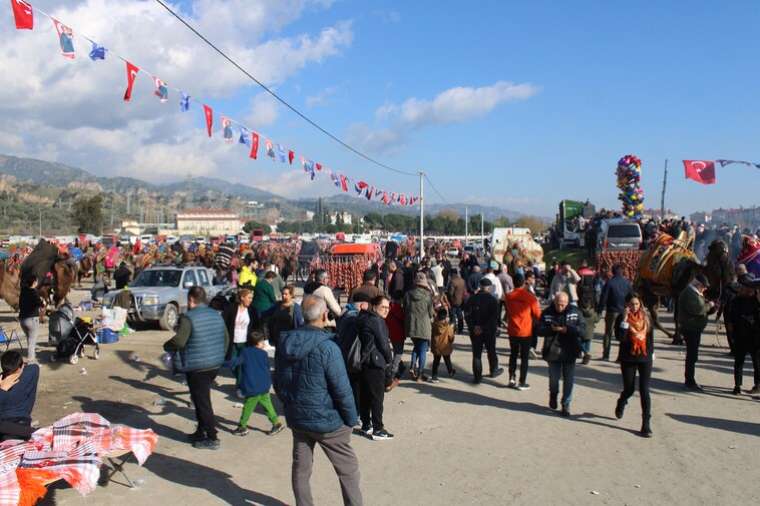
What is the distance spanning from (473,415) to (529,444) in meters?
1.30

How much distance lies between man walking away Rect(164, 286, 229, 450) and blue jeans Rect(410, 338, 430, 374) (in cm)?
358

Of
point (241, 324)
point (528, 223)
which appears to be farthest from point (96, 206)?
point (241, 324)

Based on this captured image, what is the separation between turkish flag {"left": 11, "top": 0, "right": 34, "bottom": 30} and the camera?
9344mm

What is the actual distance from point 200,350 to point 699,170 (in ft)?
60.0

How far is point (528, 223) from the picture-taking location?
124 metres

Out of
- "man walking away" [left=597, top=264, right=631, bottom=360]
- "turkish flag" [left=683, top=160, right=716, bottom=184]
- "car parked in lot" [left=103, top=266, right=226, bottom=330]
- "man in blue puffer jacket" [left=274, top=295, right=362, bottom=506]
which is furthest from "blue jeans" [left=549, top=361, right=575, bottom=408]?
"turkish flag" [left=683, top=160, right=716, bottom=184]

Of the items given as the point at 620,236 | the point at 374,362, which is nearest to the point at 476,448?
the point at 374,362

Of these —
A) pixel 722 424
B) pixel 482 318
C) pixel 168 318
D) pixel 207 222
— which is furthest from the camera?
pixel 207 222

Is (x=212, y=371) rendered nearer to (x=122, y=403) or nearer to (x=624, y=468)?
(x=122, y=403)

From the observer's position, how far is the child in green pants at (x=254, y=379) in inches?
297

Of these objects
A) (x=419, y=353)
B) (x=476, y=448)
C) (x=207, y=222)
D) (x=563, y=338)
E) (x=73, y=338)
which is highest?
(x=207, y=222)

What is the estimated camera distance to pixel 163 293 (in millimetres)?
16234

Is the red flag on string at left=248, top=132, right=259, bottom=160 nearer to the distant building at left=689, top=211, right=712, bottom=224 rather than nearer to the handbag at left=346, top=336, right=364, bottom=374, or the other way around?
the handbag at left=346, top=336, right=364, bottom=374

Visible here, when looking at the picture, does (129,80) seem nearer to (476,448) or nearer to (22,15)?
(22,15)
